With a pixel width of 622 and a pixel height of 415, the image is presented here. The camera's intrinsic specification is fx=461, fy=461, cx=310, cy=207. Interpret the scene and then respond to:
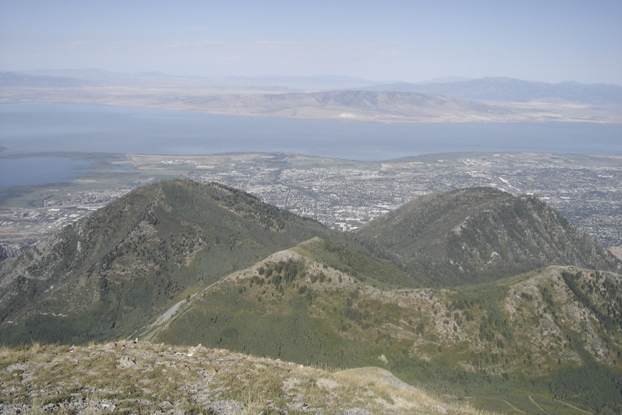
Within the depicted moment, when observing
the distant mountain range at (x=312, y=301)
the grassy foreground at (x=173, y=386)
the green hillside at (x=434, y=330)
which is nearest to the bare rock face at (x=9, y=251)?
the distant mountain range at (x=312, y=301)

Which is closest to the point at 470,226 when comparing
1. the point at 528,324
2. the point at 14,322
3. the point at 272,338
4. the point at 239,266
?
the point at 528,324

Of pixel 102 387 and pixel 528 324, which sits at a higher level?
pixel 102 387

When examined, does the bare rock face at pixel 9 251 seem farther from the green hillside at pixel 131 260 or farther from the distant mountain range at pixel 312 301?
the green hillside at pixel 131 260

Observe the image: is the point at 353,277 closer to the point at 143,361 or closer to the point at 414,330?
the point at 414,330

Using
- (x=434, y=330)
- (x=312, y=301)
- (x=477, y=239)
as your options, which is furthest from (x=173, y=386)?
(x=477, y=239)

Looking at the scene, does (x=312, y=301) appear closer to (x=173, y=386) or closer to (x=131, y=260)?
(x=131, y=260)
